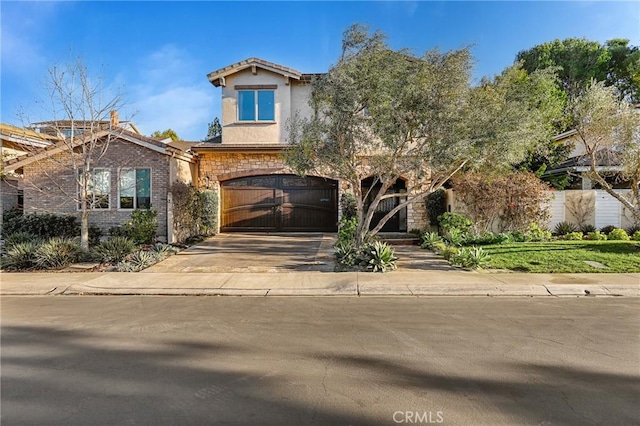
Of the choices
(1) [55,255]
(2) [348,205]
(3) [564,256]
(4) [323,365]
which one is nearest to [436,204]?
(2) [348,205]

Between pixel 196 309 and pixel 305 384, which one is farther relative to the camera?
pixel 196 309

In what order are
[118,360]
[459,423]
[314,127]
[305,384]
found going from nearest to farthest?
[459,423] < [305,384] < [118,360] < [314,127]

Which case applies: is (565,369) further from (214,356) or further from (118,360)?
(118,360)

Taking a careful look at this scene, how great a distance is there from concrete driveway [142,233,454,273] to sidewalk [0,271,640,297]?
76 cm

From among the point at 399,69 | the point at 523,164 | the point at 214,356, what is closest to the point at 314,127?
the point at 399,69

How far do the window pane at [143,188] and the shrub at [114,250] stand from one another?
12.3 ft

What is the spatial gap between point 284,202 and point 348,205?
3.16 meters

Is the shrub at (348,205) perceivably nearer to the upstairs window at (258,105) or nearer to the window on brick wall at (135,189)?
the upstairs window at (258,105)

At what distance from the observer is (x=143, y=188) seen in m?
15.7

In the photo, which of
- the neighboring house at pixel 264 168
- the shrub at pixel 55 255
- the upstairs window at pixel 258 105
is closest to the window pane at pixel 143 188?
the neighboring house at pixel 264 168

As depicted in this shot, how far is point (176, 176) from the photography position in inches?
634

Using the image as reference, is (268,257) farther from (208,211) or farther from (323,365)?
(323,365)

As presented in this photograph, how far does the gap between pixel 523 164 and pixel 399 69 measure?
11313 mm

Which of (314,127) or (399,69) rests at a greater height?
(399,69)
